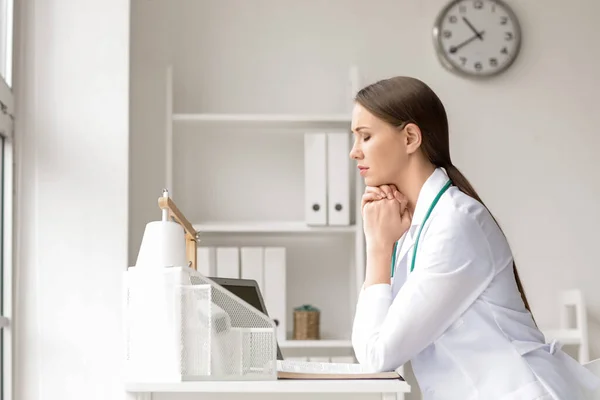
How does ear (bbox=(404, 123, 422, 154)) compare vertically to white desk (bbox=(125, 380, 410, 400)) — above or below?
above

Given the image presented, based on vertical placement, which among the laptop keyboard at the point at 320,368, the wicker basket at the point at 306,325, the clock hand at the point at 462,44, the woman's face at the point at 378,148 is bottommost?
the wicker basket at the point at 306,325

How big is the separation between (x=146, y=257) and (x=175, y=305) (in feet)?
0.35

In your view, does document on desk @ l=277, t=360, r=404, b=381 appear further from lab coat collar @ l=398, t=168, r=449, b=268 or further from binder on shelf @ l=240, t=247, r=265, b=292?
binder on shelf @ l=240, t=247, r=265, b=292

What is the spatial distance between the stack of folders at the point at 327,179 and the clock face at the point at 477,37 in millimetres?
642

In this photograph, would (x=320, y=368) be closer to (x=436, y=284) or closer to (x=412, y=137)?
(x=436, y=284)

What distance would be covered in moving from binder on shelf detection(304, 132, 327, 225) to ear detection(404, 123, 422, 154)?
197cm

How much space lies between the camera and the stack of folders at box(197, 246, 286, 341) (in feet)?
11.9

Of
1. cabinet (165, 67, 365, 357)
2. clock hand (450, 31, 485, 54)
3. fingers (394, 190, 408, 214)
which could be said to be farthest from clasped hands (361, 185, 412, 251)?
clock hand (450, 31, 485, 54)

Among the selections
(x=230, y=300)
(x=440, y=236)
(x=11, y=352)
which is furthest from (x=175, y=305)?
(x=11, y=352)

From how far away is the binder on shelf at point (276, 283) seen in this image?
363 centimetres

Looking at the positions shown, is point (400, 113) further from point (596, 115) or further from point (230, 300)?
point (596, 115)

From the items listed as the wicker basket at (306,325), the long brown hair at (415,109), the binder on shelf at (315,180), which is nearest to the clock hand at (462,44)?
the binder on shelf at (315,180)

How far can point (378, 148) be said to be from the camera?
66.9 inches

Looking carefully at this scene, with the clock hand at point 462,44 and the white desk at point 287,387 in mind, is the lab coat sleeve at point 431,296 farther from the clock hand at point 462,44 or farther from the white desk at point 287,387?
Answer: the clock hand at point 462,44
